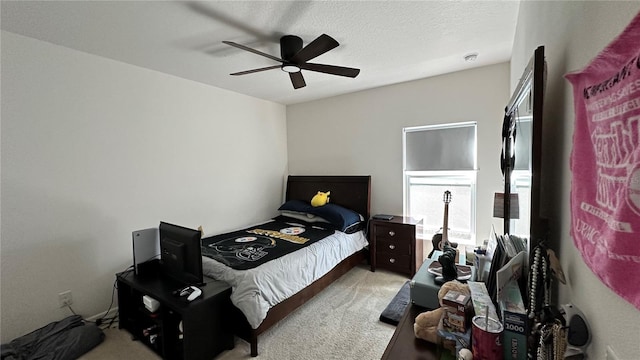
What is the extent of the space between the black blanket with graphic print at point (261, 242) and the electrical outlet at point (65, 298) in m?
1.15

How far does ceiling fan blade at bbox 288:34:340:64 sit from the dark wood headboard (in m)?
2.04

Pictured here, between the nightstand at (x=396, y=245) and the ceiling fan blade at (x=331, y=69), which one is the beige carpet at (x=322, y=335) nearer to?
the nightstand at (x=396, y=245)

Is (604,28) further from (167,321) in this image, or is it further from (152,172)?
(152,172)

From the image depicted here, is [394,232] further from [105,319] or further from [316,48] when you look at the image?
[105,319]

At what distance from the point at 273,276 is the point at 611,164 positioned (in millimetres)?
2044

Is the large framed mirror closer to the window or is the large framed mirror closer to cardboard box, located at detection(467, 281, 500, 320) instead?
cardboard box, located at detection(467, 281, 500, 320)

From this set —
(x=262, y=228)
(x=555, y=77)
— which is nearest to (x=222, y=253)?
(x=262, y=228)

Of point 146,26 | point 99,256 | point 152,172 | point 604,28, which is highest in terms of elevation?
point 146,26

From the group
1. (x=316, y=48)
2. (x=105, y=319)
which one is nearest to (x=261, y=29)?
(x=316, y=48)

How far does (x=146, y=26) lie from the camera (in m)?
1.97

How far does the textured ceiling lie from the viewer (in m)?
1.77

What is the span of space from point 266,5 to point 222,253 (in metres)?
2.10

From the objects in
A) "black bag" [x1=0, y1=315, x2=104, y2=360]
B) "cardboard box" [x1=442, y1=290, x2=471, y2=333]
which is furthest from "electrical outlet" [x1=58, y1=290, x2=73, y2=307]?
"cardboard box" [x1=442, y1=290, x2=471, y2=333]

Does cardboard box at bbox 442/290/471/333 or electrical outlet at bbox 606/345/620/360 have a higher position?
electrical outlet at bbox 606/345/620/360
